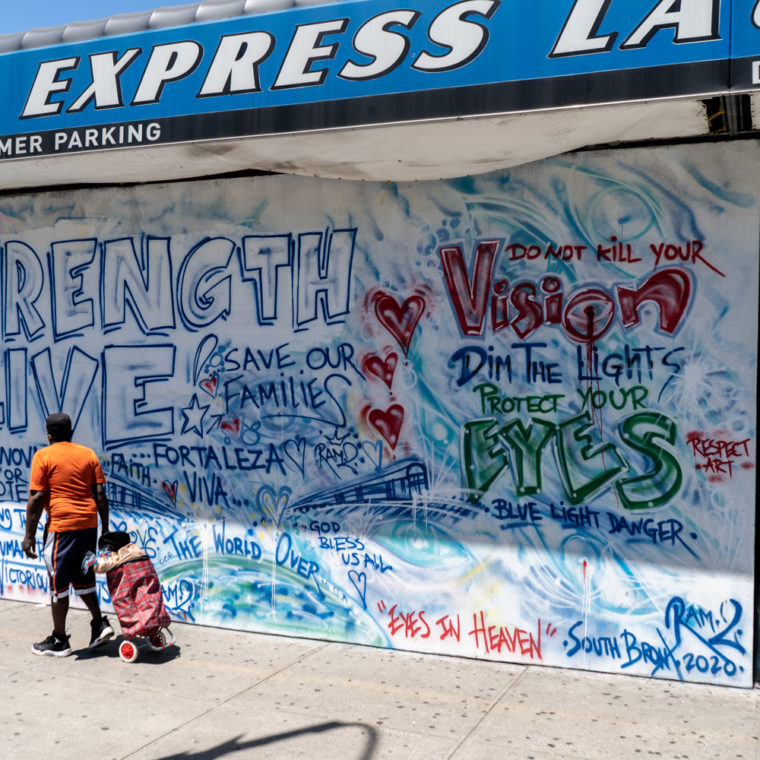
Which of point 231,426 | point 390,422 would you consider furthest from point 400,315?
point 231,426

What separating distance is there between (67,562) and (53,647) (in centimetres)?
57

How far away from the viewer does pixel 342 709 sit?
197 inches

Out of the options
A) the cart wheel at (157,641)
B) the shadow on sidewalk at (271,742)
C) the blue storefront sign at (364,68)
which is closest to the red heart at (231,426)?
the cart wheel at (157,641)

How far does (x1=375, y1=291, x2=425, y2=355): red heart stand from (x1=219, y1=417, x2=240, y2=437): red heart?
1305mm

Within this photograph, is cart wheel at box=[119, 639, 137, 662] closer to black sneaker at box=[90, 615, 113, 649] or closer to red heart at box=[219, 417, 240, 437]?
black sneaker at box=[90, 615, 113, 649]

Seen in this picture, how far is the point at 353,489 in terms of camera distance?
20.1 ft

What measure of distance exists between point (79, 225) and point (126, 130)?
1.49 metres

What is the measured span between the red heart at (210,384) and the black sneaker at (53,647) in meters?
1.90

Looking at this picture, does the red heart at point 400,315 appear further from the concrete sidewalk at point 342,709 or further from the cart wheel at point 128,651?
the cart wheel at point 128,651

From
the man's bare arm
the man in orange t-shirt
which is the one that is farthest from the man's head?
the man's bare arm

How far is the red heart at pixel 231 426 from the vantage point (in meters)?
6.43

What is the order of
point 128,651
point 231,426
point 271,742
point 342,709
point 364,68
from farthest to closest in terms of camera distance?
point 231,426 → point 128,651 → point 364,68 → point 342,709 → point 271,742

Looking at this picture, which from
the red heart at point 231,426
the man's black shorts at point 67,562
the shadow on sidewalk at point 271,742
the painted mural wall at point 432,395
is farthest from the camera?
the red heart at point 231,426

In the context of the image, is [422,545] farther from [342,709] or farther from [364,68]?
[364,68]
